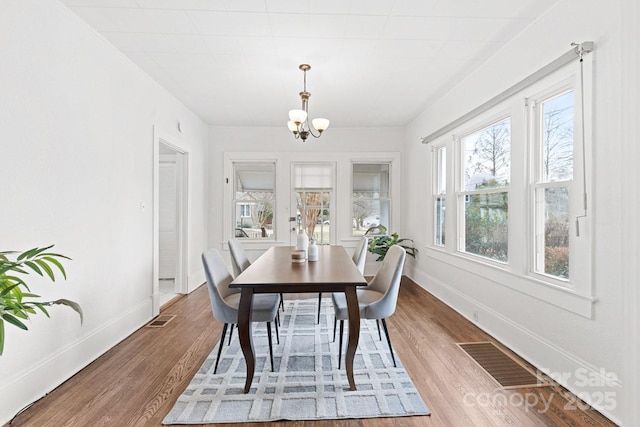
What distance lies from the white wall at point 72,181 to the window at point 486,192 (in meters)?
3.50

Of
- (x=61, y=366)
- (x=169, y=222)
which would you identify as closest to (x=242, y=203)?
(x=169, y=222)

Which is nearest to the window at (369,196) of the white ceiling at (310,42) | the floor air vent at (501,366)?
the white ceiling at (310,42)

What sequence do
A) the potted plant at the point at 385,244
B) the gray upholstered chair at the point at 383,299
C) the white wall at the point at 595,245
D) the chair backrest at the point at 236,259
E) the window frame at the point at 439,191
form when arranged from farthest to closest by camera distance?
the potted plant at the point at 385,244 → the window frame at the point at 439,191 → the chair backrest at the point at 236,259 → the gray upholstered chair at the point at 383,299 → the white wall at the point at 595,245

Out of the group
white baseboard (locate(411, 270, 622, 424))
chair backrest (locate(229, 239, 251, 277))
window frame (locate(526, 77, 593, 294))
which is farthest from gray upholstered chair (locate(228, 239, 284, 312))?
window frame (locate(526, 77, 593, 294))

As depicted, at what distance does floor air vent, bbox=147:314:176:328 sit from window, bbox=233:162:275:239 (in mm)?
2242

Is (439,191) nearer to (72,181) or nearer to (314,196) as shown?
(314,196)

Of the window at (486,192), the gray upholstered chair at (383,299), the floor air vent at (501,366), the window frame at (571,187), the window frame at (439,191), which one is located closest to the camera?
the window frame at (571,187)

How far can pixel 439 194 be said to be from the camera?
4543mm

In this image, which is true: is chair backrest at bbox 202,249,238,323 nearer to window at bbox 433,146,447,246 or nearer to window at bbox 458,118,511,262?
window at bbox 458,118,511,262

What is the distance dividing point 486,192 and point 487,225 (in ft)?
1.10

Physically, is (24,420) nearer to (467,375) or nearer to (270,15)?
(467,375)

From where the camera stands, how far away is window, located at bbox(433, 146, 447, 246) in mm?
4477

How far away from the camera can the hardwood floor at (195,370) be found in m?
1.89

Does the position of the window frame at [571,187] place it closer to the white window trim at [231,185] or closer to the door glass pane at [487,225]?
the door glass pane at [487,225]
